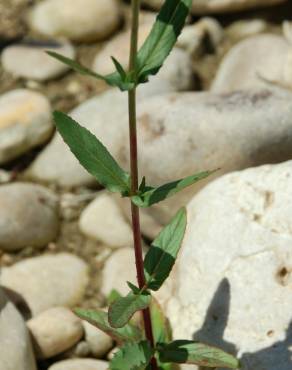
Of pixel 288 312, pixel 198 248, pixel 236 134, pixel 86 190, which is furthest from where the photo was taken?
pixel 86 190

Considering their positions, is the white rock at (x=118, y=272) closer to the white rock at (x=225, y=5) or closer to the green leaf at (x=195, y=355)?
the green leaf at (x=195, y=355)

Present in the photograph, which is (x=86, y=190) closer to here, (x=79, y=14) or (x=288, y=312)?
(x=79, y=14)

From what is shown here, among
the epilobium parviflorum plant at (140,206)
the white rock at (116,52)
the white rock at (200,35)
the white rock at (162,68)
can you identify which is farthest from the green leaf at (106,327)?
the white rock at (200,35)

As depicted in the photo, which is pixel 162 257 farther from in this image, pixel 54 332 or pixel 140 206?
pixel 54 332

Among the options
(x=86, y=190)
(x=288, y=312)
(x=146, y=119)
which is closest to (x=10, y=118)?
(x=86, y=190)

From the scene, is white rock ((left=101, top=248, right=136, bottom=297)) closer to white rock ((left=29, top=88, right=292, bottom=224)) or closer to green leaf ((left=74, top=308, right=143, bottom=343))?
white rock ((left=29, top=88, right=292, bottom=224))

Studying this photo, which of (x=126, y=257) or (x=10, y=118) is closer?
(x=126, y=257)

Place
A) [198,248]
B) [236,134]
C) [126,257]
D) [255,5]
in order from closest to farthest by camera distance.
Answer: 1. [198,248]
2. [236,134]
3. [126,257]
4. [255,5]
